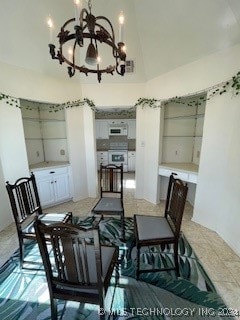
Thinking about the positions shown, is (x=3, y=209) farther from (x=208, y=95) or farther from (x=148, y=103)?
(x=208, y=95)

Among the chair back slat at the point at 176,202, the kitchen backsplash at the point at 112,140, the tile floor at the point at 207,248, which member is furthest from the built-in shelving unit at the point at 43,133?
the kitchen backsplash at the point at 112,140

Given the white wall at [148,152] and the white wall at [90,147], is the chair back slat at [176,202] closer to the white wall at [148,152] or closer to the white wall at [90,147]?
the white wall at [148,152]

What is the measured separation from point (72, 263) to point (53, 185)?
99.3 inches

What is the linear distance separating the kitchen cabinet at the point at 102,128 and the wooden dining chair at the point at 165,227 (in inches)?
183

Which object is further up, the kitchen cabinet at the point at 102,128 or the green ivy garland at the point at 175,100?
the green ivy garland at the point at 175,100

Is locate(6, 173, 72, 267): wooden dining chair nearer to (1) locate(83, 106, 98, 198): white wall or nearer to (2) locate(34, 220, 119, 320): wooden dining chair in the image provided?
(2) locate(34, 220, 119, 320): wooden dining chair

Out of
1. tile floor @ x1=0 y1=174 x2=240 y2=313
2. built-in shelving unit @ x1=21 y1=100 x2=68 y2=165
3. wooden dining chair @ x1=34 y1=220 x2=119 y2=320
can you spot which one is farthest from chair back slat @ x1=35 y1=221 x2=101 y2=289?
built-in shelving unit @ x1=21 y1=100 x2=68 y2=165

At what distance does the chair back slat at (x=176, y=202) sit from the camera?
5.69 feet

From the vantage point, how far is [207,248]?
231cm

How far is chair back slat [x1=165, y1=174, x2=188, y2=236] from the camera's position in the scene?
5.69 feet

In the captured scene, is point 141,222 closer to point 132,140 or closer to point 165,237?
point 165,237

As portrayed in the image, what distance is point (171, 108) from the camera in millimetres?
3551

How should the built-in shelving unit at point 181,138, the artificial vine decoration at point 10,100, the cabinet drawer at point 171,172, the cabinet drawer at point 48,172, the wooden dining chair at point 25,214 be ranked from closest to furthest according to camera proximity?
the wooden dining chair at point 25,214 → the artificial vine decoration at point 10,100 → the cabinet drawer at point 171,172 → the cabinet drawer at point 48,172 → the built-in shelving unit at point 181,138

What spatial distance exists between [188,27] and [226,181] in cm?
228
